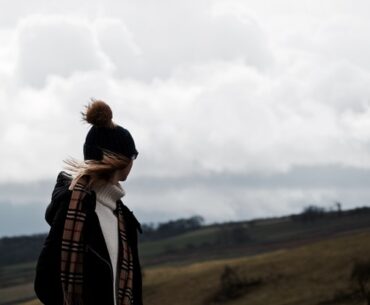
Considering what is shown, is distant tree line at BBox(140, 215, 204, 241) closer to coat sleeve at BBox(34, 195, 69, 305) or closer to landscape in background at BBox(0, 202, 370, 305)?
landscape in background at BBox(0, 202, 370, 305)

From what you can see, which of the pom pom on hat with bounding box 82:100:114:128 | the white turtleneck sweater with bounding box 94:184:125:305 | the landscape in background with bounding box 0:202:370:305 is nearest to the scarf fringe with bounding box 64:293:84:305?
the white turtleneck sweater with bounding box 94:184:125:305

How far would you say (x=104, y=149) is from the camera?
6434mm

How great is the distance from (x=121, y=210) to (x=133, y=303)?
65 cm

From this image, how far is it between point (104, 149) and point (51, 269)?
85 centimetres

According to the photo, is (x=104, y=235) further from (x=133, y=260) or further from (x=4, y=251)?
(x=4, y=251)

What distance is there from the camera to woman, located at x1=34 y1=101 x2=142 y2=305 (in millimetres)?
6242

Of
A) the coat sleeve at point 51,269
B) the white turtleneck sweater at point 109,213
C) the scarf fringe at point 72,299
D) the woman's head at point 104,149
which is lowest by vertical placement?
the scarf fringe at point 72,299

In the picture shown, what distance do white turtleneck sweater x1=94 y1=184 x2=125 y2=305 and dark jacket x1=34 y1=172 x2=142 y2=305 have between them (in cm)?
5

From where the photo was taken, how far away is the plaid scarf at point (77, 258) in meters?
6.18

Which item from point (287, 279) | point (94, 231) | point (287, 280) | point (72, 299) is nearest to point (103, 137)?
point (94, 231)

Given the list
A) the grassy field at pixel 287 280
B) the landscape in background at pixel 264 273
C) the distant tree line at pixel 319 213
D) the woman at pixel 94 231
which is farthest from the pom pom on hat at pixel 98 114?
the distant tree line at pixel 319 213

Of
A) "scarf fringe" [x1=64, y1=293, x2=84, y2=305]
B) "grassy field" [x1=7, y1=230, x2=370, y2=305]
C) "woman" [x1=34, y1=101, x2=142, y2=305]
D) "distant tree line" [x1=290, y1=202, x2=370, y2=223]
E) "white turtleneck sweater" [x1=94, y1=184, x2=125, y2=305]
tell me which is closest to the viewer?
"scarf fringe" [x1=64, y1=293, x2=84, y2=305]

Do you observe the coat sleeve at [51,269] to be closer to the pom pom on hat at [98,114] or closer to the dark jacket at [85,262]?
the dark jacket at [85,262]

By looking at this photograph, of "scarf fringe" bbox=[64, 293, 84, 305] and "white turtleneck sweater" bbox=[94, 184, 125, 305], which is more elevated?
"white turtleneck sweater" bbox=[94, 184, 125, 305]
